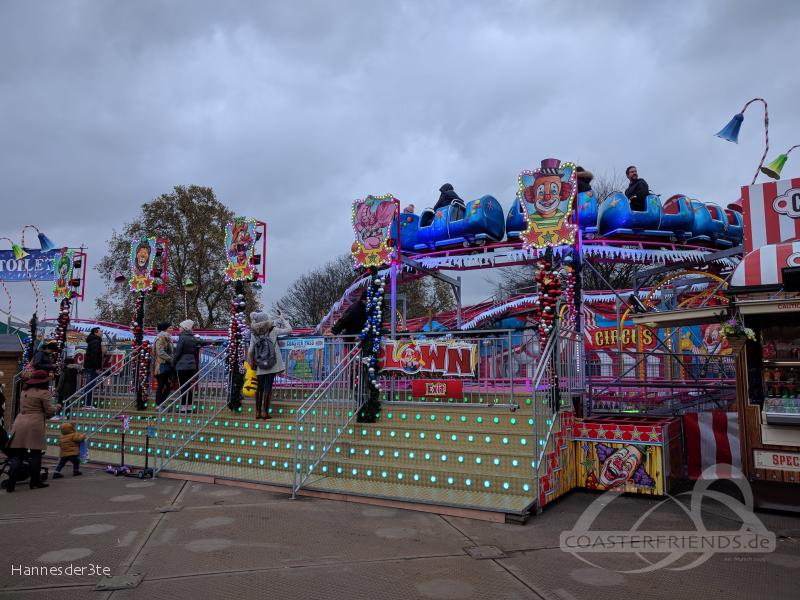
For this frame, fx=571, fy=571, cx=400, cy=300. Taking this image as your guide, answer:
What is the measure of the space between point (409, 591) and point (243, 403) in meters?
6.83

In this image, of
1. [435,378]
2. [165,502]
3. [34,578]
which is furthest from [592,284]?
[34,578]

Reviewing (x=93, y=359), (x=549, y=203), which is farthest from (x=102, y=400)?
(x=549, y=203)

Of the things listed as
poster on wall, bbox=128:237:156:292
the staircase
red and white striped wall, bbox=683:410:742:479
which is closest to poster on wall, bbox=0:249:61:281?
poster on wall, bbox=128:237:156:292

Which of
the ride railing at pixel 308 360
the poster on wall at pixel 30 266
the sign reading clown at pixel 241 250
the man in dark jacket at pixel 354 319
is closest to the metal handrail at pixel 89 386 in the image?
the sign reading clown at pixel 241 250

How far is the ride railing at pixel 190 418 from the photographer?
9.03 m

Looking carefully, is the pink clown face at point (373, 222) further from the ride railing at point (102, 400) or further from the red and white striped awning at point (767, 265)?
the ride railing at point (102, 400)

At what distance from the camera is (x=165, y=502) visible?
7.09 metres

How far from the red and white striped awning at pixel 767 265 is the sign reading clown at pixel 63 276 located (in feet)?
49.1

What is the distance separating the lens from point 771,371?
276 inches

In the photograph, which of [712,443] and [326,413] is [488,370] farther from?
[712,443]

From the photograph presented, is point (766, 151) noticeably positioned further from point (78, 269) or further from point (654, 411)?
point (78, 269)

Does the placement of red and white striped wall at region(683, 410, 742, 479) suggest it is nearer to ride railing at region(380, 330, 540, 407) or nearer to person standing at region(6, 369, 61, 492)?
ride railing at region(380, 330, 540, 407)

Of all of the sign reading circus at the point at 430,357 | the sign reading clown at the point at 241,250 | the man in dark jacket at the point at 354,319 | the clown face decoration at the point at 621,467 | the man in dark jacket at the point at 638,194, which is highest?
the man in dark jacket at the point at 638,194

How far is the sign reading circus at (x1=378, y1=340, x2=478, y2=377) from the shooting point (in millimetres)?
8898
